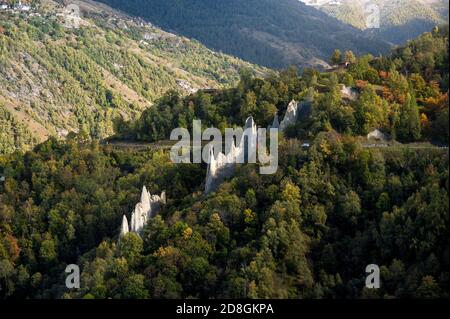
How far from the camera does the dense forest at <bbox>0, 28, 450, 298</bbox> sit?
5372 cm

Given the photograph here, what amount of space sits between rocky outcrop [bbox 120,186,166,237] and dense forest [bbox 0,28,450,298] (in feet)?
4.79

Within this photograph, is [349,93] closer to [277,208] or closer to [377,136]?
[377,136]

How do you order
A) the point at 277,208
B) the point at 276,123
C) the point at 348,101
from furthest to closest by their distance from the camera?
the point at 276,123
the point at 348,101
the point at 277,208

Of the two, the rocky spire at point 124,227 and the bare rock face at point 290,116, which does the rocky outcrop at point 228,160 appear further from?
the rocky spire at point 124,227

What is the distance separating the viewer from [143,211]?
71.1m

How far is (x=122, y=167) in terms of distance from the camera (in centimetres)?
9100

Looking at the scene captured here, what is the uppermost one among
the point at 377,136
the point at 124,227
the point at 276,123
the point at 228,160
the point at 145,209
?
the point at 276,123

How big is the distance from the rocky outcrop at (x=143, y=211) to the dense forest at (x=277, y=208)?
1460 mm

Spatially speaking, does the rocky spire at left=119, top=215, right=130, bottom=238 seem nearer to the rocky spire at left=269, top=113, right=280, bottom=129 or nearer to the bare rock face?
the bare rock face

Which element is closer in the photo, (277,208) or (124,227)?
(277,208)

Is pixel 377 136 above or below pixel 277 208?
above

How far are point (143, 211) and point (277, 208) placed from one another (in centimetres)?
1700

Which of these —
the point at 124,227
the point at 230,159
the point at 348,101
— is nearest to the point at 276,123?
the point at 348,101

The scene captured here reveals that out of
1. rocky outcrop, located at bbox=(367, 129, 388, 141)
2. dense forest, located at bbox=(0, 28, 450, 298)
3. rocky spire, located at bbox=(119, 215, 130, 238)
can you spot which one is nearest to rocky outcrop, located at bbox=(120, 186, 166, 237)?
rocky spire, located at bbox=(119, 215, 130, 238)
